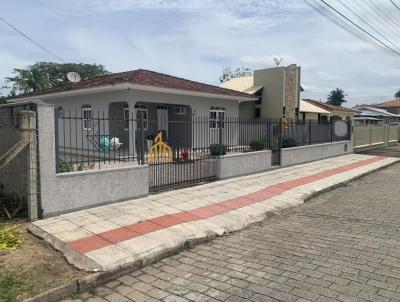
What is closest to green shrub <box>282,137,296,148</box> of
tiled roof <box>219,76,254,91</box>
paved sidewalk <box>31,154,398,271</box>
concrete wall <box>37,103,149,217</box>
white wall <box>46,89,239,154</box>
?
paved sidewalk <box>31,154,398,271</box>

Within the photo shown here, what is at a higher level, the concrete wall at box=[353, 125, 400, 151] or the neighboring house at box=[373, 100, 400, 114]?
the neighboring house at box=[373, 100, 400, 114]

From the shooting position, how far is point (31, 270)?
16.3ft

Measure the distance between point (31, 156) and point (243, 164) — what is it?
7086mm

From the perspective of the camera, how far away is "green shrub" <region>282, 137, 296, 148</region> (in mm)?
15354

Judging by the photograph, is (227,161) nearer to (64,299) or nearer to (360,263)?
(360,263)

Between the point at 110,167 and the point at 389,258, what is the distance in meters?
5.59

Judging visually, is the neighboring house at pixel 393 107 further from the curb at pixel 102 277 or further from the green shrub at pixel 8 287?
the green shrub at pixel 8 287

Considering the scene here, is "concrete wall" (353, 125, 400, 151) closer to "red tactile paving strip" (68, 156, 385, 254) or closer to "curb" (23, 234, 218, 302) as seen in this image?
"red tactile paving strip" (68, 156, 385, 254)

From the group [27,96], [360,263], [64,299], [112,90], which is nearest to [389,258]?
[360,263]

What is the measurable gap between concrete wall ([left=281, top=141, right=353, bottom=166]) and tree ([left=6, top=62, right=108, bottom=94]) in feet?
95.0

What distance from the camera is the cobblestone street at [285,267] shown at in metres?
4.54

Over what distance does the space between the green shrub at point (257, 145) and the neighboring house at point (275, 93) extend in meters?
14.1

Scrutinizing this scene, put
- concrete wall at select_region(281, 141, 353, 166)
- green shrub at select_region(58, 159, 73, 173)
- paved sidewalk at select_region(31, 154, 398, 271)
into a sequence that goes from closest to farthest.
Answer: paved sidewalk at select_region(31, 154, 398, 271) < green shrub at select_region(58, 159, 73, 173) < concrete wall at select_region(281, 141, 353, 166)

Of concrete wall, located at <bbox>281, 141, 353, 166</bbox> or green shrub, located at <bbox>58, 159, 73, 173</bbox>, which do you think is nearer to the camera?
green shrub, located at <bbox>58, 159, 73, 173</bbox>
